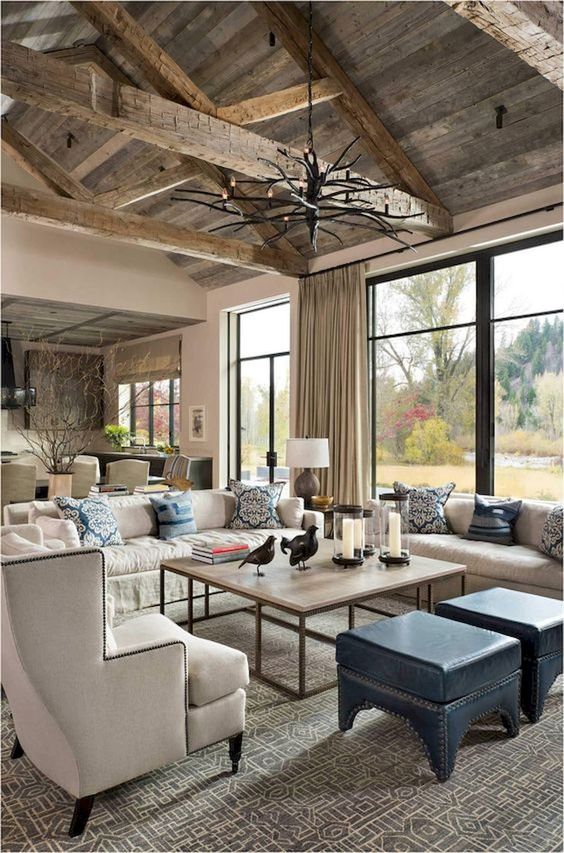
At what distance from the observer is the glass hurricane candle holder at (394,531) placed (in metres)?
3.54

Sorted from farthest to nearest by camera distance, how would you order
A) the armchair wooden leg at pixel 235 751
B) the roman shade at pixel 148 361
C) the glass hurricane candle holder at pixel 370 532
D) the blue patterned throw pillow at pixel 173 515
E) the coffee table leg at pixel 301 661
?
the roman shade at pixel 148 361 → the blue patterned throw pillow at pixel 173 515 → the glass hurricane candle holder at pixel 370 532 → the coffee table leg at pixel 301 661 → the armchair wooden leg at pixel 235 751

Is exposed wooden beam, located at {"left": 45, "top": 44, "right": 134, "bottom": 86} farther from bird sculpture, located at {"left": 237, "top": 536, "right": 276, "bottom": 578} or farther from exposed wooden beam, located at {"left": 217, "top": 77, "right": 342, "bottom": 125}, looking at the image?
bird sculpture, located at {"left": 237, "top": 536, "right": 276, "bottom": 578}

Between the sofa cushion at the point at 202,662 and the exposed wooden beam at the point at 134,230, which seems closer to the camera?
the sofa cushion at the point at 202,662

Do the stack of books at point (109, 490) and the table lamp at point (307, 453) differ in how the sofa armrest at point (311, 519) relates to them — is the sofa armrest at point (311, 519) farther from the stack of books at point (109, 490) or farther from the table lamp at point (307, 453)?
the stack of books at point (109, 490)

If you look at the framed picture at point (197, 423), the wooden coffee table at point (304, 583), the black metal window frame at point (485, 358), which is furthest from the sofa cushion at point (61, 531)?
the framed picture at point (197, 423)

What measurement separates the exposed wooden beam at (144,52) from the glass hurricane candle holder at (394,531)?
2925mm

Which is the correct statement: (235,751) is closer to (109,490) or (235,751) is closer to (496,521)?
(496,521)

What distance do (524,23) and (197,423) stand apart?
7.11m

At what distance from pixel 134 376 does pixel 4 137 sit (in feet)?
14.2

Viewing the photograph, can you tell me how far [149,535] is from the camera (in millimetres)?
4844

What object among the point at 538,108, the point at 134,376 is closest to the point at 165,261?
the point at 134,376

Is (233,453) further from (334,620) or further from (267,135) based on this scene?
(334,620)

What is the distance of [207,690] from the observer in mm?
2172

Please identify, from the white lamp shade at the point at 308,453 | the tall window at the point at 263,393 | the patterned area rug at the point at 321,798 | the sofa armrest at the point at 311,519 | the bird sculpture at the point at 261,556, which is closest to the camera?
the patterned area rug at the point at 321,798
